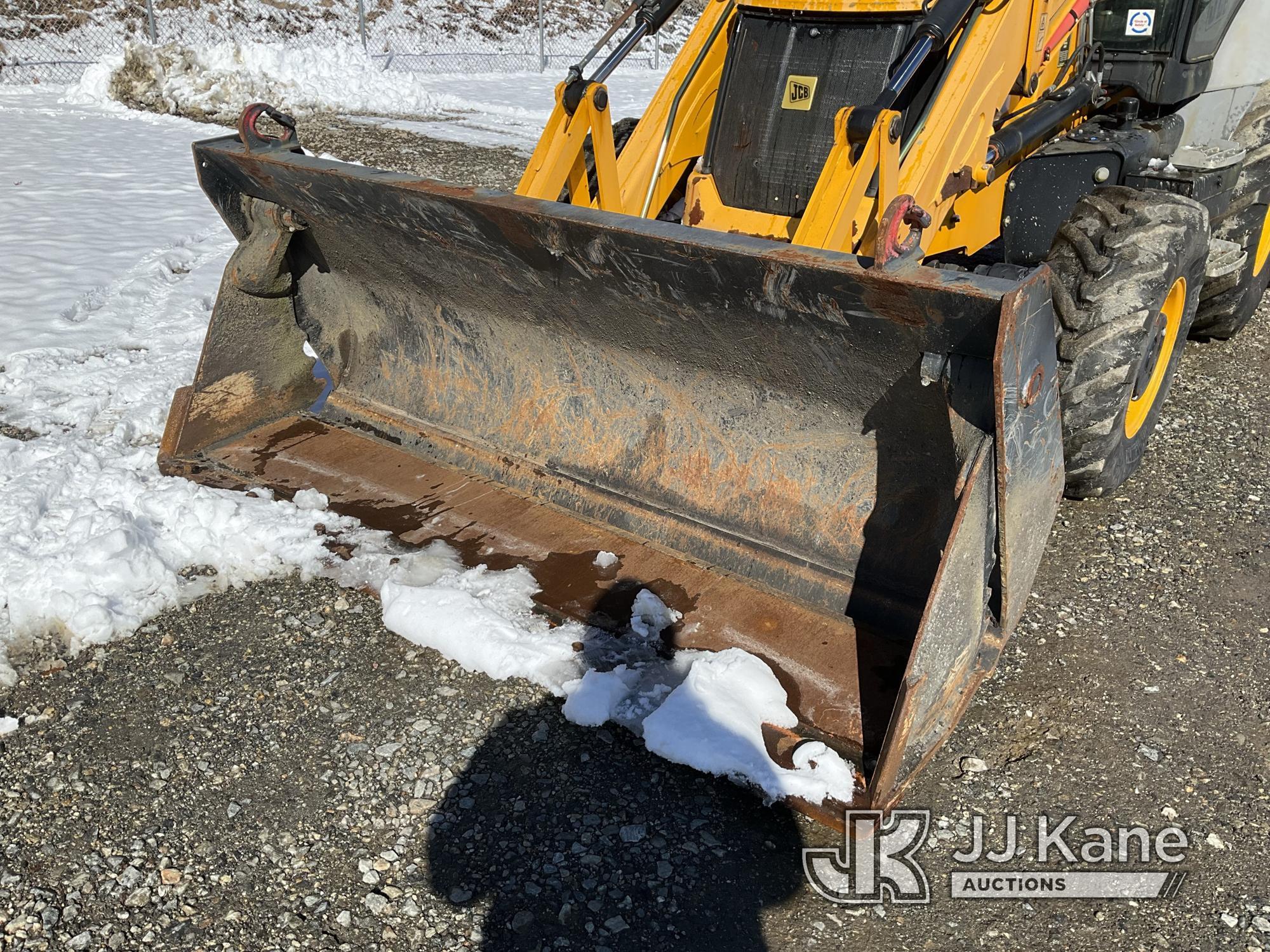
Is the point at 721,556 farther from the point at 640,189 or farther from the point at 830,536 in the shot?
the point at 640,189

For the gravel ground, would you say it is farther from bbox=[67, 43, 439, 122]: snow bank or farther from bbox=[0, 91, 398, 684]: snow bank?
bbox=[67, 43, 439, 122]: snow bank

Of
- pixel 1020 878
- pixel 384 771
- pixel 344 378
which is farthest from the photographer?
pixel 344 378

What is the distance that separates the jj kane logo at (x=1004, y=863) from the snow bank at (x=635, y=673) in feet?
0.49

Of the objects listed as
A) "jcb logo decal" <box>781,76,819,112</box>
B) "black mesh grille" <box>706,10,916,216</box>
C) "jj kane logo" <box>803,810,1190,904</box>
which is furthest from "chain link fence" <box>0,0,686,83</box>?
"jj kane logo" <box>803,810,1190,904</box>

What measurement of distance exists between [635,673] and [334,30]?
67.7 ft

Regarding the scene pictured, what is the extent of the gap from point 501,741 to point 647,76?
18.8 metres

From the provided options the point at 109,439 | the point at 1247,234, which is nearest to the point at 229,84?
the point at 109,439

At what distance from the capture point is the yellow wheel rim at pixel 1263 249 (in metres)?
5.57

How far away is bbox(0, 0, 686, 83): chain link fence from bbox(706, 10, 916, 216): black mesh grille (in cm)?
1439

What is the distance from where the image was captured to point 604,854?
104 inches

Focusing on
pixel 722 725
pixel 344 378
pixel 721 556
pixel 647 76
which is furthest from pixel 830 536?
pixel 647 76

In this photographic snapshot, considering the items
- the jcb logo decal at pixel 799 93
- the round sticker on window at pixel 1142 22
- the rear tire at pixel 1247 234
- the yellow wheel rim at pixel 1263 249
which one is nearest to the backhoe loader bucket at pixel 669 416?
the jcb logo decal at pixel 799 93

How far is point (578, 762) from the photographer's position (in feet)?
9.57

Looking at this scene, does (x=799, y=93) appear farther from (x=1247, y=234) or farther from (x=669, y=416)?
(x=1247, y=234)
